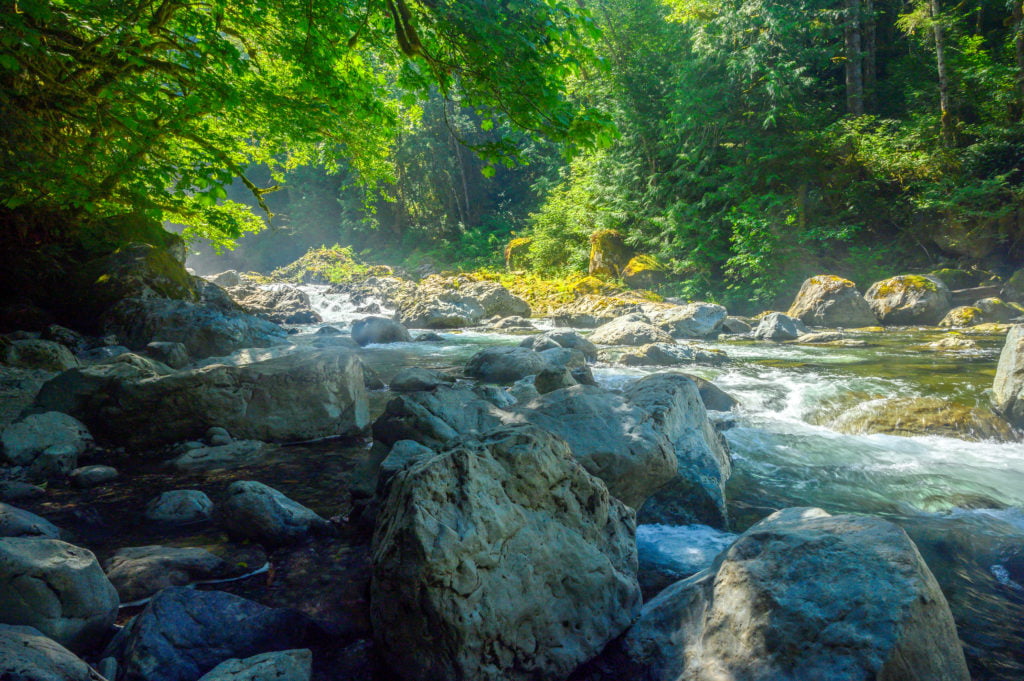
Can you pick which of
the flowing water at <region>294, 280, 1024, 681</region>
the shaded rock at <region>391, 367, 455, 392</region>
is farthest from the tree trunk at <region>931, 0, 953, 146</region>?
the shaded rock at <region>391, 367, 455, 392</region>

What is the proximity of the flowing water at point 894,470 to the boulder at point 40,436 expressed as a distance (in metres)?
5.42

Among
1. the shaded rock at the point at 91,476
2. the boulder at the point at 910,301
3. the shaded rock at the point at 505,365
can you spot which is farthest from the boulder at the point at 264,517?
the boulder at the point at 910,301

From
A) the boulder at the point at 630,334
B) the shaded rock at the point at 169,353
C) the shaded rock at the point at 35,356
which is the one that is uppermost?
the shaded rock at the point at 35,356

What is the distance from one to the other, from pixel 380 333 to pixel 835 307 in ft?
43.3

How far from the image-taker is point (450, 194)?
4050 cm

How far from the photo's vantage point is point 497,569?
231 centimetres

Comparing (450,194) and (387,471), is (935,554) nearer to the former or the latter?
(387,471)

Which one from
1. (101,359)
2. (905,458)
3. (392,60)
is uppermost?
(392,60)

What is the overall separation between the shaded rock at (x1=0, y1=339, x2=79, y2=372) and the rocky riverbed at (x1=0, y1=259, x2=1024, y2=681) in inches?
1.7

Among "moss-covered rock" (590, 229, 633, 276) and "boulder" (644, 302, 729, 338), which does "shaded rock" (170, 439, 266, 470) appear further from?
"moss-covered rock" (590, 229, 633, 276)

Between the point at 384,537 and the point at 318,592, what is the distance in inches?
37.4

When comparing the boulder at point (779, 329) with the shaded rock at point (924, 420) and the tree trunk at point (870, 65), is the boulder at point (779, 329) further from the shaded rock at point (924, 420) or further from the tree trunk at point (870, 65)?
the tree trunk at point (870, 65)

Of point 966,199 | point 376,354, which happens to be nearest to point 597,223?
point 966,199

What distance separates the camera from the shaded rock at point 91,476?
4.52m
